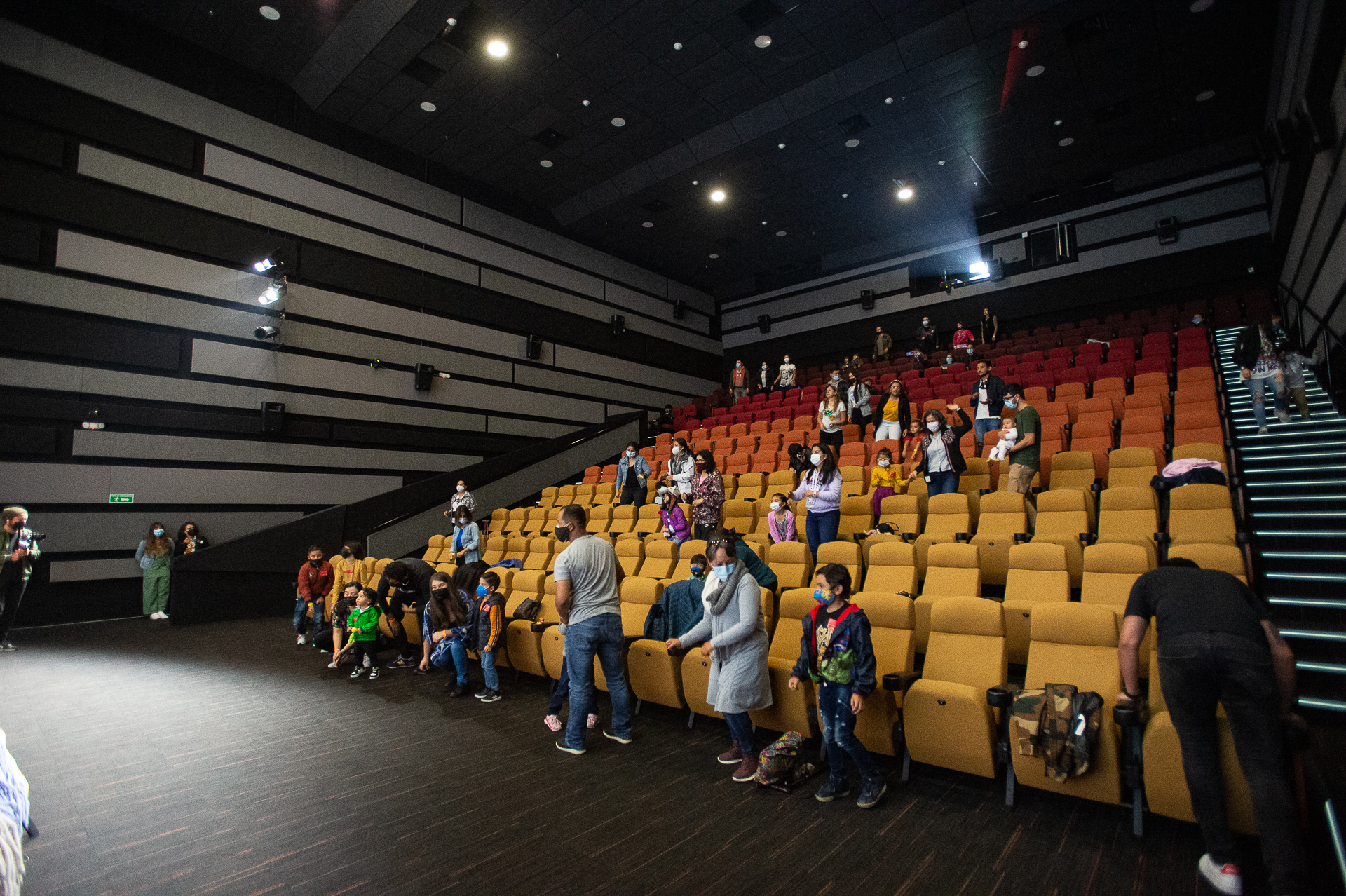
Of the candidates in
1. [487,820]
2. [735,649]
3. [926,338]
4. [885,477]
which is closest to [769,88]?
[926,338]

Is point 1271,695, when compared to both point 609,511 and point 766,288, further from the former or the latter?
point 766,288

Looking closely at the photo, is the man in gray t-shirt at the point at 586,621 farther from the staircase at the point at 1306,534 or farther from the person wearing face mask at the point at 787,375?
the person wearing face mask at the point at 787,375

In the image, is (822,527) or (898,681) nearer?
(898,681)

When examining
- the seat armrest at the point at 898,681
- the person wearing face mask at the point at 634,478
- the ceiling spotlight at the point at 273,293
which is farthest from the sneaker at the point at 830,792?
the ceiling spotlight at the point at 273,293

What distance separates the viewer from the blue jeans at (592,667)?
136 inches

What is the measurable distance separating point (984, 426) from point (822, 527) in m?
2.45

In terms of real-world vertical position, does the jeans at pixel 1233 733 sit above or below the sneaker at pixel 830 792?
above

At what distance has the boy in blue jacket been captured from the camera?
109 inches

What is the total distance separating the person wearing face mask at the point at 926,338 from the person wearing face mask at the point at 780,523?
7.68m

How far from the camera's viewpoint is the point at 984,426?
6.50 m

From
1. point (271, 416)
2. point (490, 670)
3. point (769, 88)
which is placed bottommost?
point (490, 670)

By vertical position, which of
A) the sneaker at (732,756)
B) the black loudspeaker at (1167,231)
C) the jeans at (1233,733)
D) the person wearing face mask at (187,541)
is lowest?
the sneaker at (732,756)

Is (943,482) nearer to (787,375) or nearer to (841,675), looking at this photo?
(841,675)

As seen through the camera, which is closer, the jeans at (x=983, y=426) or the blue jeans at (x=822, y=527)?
the blue jeans at (x=822, y=527)
